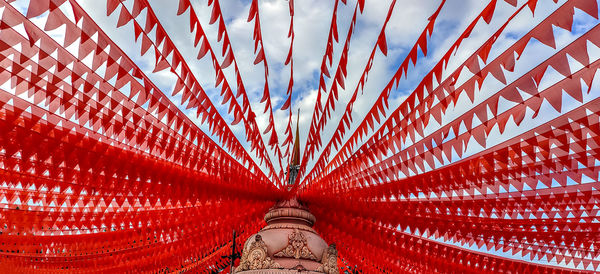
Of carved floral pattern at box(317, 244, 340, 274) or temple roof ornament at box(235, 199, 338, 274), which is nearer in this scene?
temple roof ornament at box(235, 199, 338, 274)

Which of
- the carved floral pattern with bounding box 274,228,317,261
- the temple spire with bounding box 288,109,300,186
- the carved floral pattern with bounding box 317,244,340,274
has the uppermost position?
the temple spire with bounding box 288,109,300,186

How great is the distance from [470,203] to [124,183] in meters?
4.96

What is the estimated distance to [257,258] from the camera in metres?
5.64

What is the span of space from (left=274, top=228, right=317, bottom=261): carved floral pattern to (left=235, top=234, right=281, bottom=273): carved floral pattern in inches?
9.7

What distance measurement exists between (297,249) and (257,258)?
0.60 meters

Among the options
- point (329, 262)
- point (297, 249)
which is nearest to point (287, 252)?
point (297, 249)

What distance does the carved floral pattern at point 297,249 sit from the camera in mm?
5863

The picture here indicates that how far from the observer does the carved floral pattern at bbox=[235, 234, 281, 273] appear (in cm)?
560

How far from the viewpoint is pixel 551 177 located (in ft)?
16.4

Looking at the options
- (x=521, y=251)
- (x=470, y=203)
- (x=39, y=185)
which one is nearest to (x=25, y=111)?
(x=39, y=185)

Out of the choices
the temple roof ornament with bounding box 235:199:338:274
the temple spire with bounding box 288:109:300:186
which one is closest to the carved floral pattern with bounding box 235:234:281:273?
the temple roof ornament with bounding box 235:199:338:274

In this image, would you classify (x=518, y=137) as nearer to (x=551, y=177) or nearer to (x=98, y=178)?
(x=551, y=177)

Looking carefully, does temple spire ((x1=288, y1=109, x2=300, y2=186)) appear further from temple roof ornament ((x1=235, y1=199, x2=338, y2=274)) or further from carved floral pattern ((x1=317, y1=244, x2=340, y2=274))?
carved floral pattern ((x1=317, y1=244, x2=340, y2=274))

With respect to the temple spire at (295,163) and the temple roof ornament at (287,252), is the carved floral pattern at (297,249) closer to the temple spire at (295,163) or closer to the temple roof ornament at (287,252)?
the temple roof ornament at (287,252)
